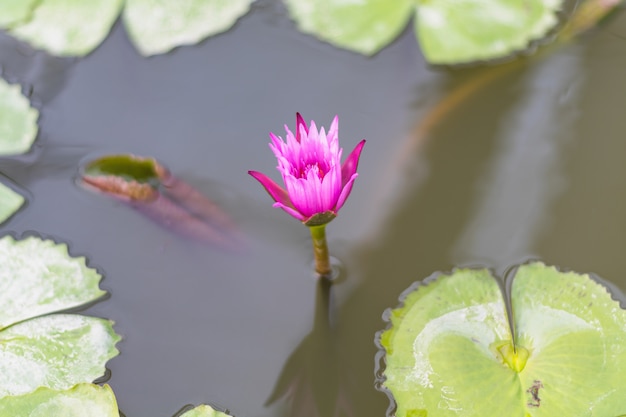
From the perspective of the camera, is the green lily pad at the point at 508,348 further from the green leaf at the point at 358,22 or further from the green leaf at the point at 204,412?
the green leaf at the point at 358,22

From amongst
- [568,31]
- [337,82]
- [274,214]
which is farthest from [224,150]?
[568,31]

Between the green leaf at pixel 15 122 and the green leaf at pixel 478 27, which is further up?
the green leaf at pixel 478 27

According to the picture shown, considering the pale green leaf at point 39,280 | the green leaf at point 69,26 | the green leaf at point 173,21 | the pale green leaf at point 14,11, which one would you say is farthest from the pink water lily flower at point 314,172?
the pale green leaf at point 14,11

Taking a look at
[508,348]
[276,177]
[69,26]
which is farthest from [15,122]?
[508,348]

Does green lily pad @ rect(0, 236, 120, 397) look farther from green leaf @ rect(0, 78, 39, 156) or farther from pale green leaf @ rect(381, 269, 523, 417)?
pale green leaf @ rect(381, 269, 523, 417)

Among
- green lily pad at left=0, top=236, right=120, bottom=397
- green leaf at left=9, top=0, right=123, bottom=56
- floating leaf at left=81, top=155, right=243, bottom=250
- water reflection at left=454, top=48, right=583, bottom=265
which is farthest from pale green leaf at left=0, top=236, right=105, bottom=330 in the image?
water reflection at left=454, top=48, right=583, bottom=265

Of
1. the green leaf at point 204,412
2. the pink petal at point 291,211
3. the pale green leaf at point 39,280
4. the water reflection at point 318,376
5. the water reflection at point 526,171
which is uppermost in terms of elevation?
the pink petal at point 291,211

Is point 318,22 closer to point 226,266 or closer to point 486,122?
point 486,122
